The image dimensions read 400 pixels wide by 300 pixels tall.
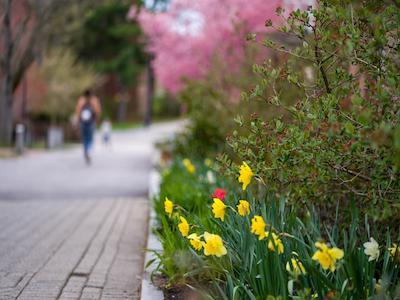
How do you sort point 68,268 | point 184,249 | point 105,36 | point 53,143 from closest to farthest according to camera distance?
point 184,249, point 68,268, point 53,143, point 105,36

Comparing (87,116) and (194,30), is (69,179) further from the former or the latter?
(194,30)

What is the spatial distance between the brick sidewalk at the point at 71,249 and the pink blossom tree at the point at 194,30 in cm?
859

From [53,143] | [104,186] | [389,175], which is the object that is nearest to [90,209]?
[104,186]

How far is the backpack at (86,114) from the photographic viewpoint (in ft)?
50.5

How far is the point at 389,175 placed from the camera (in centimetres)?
327

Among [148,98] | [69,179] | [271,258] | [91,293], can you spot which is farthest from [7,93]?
[148,98]

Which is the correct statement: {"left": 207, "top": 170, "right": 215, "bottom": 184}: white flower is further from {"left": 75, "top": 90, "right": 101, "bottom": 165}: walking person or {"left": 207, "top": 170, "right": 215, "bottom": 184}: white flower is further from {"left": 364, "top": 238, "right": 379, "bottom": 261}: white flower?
{"left": 75, "top": 90, "right": 101, "bottom": 165}: walking person

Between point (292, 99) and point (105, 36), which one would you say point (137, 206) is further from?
point (105, 36)

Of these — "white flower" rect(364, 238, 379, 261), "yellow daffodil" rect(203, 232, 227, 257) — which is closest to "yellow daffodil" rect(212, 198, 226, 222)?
"yellow daffodil" rect(203, 232, 227, 257)

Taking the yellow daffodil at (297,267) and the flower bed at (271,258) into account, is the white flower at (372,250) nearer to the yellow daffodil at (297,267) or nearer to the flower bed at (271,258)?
the flower bed at (271,258)

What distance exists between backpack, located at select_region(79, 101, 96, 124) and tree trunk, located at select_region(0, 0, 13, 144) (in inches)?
157

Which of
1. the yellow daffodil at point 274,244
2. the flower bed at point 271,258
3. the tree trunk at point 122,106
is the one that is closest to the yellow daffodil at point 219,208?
the flower bed at point 271,258

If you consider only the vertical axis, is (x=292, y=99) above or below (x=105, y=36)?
below

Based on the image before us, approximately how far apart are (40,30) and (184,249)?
57.1 feet
